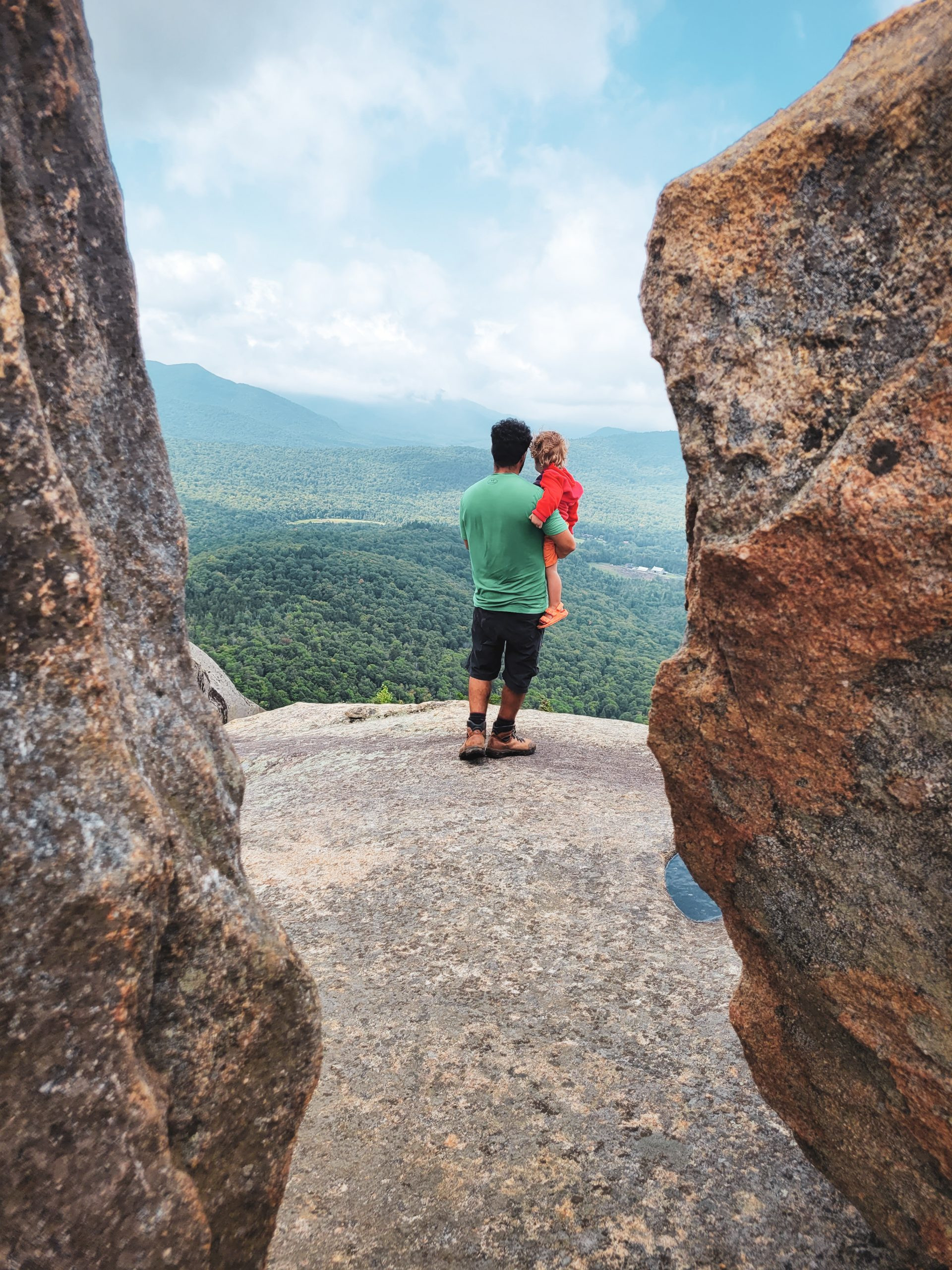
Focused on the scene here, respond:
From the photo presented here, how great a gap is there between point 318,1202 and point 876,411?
132 inches

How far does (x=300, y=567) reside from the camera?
112 ft

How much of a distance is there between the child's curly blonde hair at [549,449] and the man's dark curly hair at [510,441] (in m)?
0.07

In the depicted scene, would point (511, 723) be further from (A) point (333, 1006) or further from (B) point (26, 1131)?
(B) point (26, 1131)

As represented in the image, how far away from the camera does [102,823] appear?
1945mm

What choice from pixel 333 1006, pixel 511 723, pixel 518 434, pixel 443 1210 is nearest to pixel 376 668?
pixel 511 723

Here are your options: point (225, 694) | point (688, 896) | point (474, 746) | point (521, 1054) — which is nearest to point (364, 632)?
point (225, 694)

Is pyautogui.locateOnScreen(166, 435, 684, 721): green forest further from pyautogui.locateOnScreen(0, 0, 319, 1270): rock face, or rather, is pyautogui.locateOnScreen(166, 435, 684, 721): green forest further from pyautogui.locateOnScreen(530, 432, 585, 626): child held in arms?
pyautogui.locateOnScreen(0, 0, 319, 1270): rock face

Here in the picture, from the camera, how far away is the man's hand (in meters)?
6.34

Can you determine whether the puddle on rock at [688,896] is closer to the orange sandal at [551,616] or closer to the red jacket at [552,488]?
the orange sandal at [551,616]

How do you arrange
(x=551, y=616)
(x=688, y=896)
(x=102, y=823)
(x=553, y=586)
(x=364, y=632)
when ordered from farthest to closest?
1. (x=364, y=632)
2. (x=553, y=586)
3. (x=551, y=616)
4. (x=688, y=896)
5. (x=102, y=823)

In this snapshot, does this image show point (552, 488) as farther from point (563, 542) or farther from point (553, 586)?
point (553, 586)

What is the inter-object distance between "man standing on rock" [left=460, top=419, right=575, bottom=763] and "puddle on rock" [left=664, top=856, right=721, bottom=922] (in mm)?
2103

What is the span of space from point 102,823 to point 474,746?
222 inches

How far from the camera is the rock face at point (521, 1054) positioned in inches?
114
